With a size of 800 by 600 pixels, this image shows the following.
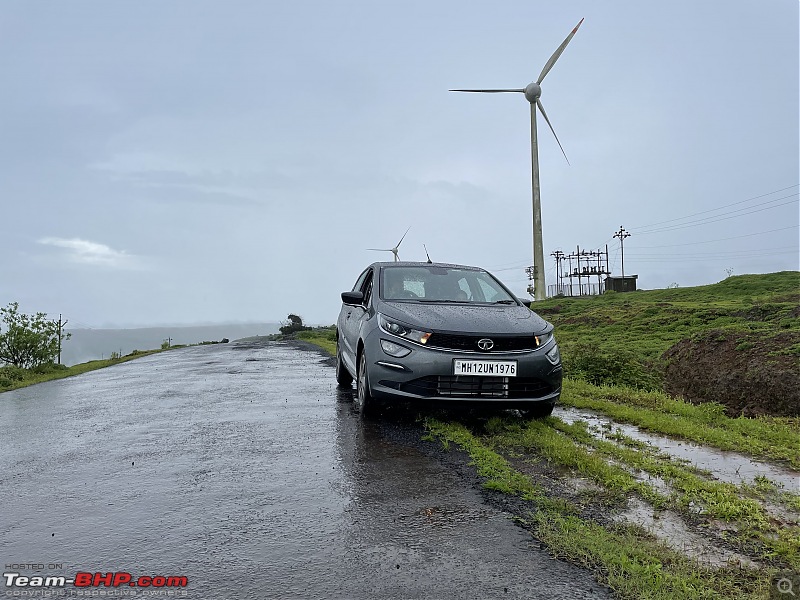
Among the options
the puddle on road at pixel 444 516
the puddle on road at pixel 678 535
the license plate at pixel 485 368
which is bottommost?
the puddle on road at pixel 678 535

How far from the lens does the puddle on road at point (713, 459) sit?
4.37 metres

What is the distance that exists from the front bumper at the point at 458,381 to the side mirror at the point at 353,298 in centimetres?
144

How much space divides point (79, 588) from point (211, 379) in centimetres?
935

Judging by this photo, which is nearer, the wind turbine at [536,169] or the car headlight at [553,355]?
the car headlight at [553,355]

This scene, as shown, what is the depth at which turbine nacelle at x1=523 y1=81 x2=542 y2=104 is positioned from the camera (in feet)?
85.0

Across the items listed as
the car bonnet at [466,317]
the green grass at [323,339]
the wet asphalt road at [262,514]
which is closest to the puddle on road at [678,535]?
the wet asphalt road at [262,514]

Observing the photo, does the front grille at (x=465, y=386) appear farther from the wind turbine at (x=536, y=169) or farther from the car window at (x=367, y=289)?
the wind turbine at (x=536, y=169)

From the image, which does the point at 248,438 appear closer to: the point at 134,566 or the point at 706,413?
the point at 134,566

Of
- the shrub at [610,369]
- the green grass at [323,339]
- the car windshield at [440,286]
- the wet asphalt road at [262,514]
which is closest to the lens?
the wet asphalt road at [262,514]

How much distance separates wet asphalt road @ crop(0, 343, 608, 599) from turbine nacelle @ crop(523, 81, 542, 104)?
22339mm

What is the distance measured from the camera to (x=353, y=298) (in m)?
7.42

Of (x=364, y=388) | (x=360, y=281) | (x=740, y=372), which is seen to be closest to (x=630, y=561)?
(x=364, y=388)

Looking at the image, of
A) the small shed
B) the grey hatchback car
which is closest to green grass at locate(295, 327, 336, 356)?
the grey hatchback car

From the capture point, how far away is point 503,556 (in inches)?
116
